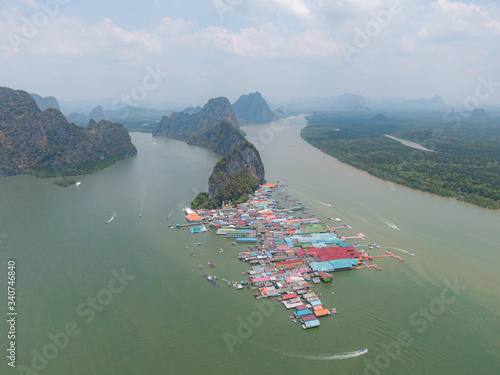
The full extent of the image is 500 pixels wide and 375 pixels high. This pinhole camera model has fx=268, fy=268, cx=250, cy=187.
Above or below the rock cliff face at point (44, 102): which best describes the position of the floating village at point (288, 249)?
below

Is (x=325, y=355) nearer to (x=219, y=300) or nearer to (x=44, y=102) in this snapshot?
(x=219, y=300)

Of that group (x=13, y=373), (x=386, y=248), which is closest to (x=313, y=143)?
(x=386, y=248)

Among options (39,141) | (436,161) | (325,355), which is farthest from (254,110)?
(325,355)

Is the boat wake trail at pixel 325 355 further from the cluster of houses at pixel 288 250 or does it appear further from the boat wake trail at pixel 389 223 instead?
the boat wake trail at pixel 389 223

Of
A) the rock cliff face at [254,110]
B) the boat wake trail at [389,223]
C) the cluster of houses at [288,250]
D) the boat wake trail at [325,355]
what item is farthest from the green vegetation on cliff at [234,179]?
the rock cliff face at [254,110]

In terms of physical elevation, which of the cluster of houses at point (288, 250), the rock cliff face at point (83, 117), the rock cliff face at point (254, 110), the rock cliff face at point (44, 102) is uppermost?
the rock cliff face at point (254, 110)

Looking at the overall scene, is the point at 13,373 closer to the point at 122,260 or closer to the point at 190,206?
the point at 122,260
